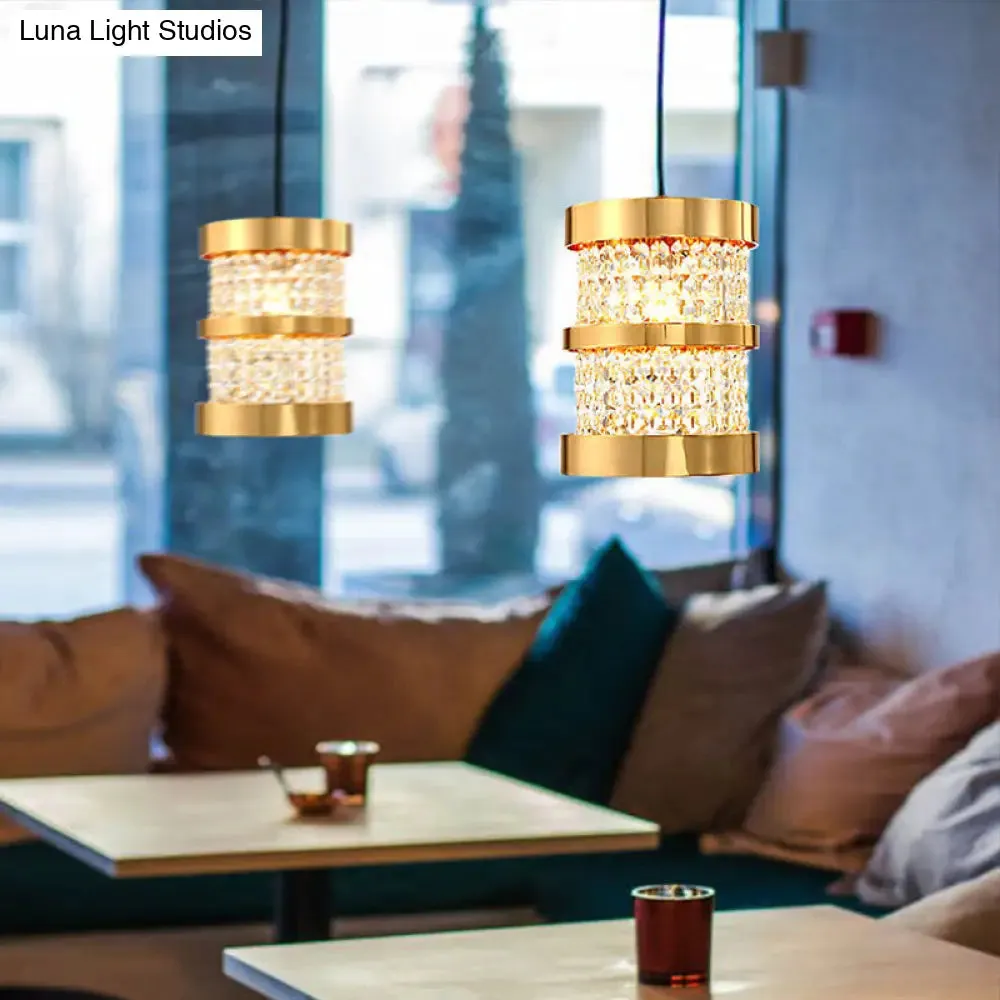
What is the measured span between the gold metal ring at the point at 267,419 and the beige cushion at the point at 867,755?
4.27 feet

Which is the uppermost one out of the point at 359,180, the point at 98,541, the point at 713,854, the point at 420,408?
the point at 359,180

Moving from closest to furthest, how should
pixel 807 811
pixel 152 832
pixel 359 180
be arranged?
pixel 152 832, pixel 807 811, pixel 359 180

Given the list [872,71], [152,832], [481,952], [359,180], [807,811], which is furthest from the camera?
[359,180]

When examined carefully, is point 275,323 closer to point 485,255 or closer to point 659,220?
point 659,220

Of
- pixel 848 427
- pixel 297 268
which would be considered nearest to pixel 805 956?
pixel 297 268

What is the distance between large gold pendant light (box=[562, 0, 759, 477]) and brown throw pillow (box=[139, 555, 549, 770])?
2182mm

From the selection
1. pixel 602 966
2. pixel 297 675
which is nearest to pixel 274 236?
pixel 602 966

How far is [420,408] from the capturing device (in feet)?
15.6

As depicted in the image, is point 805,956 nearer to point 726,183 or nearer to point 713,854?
point 713,854

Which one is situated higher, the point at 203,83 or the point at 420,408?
the point at 203,83

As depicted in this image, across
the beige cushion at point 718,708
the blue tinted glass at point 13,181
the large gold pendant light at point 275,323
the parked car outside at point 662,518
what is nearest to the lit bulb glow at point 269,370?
the large gold pendant light at point 275,323

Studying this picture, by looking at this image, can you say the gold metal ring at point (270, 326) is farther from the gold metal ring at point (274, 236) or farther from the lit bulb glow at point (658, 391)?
the lit bulb glow at point (658, 391)

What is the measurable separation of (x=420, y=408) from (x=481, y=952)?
2.61 m

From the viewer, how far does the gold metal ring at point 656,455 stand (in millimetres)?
2096
